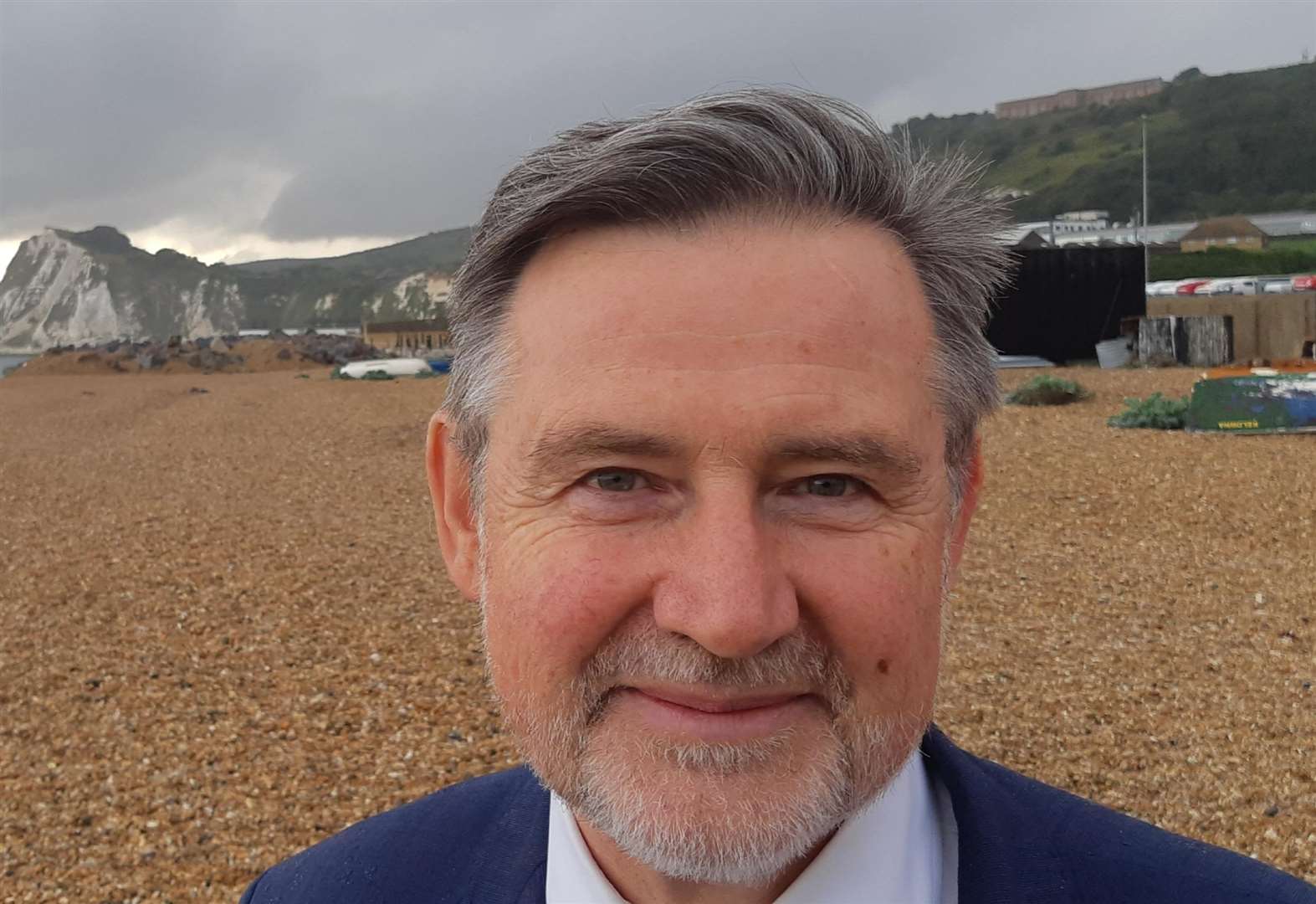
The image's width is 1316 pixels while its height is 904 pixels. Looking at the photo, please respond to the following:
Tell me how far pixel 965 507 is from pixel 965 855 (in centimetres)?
55

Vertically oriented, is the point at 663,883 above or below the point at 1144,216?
below

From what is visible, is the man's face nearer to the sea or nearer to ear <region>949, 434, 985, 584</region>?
ear <region>949, 434, 985, 584</region>

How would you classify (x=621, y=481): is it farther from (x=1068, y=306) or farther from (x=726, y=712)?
(x=1068, y=306)

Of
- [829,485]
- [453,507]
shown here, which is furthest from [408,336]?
[829,485]

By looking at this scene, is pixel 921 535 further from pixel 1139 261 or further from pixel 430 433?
pixel 1139 261

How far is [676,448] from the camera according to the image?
1440 mm

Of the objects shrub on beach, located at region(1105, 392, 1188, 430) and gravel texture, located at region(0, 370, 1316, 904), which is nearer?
gravel texture, located at region(0, 370, 1316, 904)

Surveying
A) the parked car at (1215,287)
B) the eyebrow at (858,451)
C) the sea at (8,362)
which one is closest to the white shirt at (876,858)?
the eyebrow at (858,451)

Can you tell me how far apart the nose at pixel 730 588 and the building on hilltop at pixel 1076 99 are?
600ft

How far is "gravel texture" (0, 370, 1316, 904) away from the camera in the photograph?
5402mm

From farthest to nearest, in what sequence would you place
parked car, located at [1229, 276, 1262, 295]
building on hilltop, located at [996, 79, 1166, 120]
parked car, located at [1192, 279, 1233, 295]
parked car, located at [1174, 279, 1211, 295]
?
building on hilltop, located at [996, 79, 1166, 120] < parked car, located at [1174, 279, 1211, 295] < parked car, located at [1192, 279, 1233, 295] < parked car, located at [1229, 276, 1262, 295]

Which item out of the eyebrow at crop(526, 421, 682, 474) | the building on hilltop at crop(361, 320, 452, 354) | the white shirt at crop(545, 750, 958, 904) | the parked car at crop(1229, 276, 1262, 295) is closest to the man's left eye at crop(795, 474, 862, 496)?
the eyebrow at crop(526, 421, 682, 474)

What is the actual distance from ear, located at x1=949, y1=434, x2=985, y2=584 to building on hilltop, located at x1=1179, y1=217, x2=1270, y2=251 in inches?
3184

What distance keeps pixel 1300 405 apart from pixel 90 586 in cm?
1445
